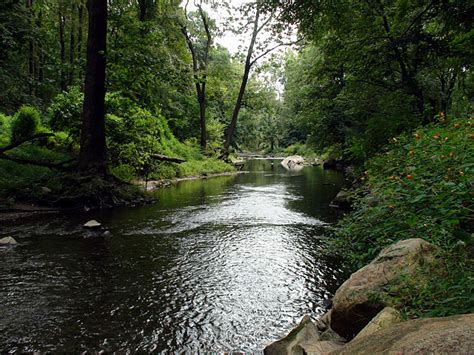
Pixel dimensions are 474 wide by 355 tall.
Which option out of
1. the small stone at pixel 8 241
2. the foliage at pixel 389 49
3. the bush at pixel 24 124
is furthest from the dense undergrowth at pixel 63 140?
the foliage at pixel 389 49

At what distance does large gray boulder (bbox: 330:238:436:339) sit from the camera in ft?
9.62

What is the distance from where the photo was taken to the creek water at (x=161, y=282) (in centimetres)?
327

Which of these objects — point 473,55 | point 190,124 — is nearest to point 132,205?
point 473,55

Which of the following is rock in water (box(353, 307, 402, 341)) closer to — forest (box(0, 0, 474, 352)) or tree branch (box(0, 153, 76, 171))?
forest (box(0, 0, 474, 352))

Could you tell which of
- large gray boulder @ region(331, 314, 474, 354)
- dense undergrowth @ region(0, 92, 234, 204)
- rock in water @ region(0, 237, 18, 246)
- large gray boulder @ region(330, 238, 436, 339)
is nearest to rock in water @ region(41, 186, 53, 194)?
dense undergrowth @ region(0, 92, 234, 204)

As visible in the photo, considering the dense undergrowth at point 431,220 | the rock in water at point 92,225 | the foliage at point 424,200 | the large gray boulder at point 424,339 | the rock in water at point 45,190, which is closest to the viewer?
the large gray boulder at point 424,339

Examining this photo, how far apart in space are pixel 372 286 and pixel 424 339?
5.22 feet

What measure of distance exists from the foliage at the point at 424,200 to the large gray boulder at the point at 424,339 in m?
1.35

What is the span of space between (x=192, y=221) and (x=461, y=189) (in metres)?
6.24

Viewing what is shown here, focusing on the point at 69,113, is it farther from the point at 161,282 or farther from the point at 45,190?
the point at 161,282

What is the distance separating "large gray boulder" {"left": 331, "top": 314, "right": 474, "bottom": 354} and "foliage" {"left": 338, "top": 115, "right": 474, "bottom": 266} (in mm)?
1345

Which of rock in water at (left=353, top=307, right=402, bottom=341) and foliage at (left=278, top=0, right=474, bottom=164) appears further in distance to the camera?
foliage at (left=278, top=0, right=474, bottom=164)

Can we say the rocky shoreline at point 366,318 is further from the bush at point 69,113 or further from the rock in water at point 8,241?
the bush at point 69,113

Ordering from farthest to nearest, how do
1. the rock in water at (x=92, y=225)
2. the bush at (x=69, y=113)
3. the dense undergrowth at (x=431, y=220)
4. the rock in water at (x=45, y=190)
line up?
the bush at (x=69, y=113)
the rock in water at (x=45, y=190)
the rock in water at (x=92, y=225)
the dense undergrowth at (x=431, y=220)
